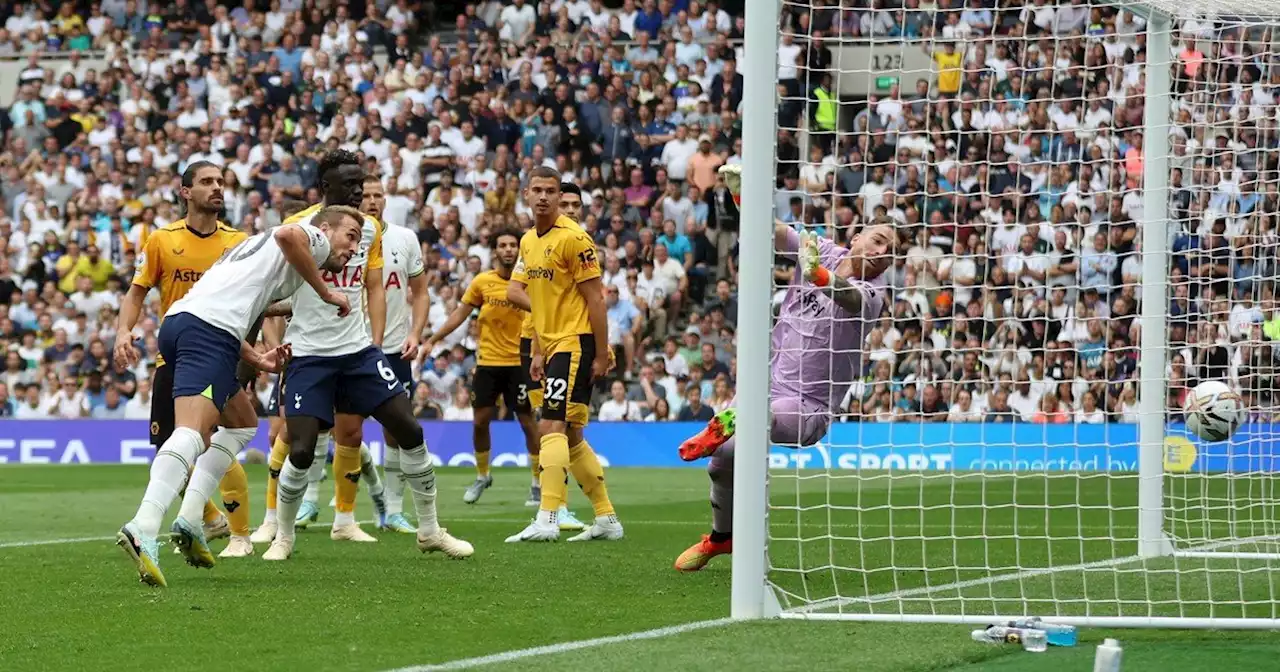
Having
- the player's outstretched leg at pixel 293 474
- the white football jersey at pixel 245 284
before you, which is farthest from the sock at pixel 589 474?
the white football jersey at pixel 245 284

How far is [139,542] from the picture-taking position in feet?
25.4

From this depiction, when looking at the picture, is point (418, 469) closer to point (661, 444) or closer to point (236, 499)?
point (236, 499)

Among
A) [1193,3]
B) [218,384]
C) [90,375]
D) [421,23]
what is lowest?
[90,375]

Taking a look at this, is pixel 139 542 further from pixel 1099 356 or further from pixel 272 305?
pixel 1099 356

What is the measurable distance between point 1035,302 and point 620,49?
42.1 feet

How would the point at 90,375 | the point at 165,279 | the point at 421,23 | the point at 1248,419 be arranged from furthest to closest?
the point at 421,23
the point at 90,375
the point at 1248,419
the point at 165,279

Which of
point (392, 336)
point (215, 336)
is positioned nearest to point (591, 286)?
point (392, 336)

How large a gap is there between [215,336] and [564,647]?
123 inches

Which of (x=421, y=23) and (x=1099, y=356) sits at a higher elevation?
(x=421, y=23)

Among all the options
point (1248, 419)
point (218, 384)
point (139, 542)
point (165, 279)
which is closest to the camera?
point (139, 542)

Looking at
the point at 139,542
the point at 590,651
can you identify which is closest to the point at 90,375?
the point at 139,542

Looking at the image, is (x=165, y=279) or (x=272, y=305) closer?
(x=272, y=305)

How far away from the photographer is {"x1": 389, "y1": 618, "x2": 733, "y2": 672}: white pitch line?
18.5 ft

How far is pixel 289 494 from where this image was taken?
9.81 meters
